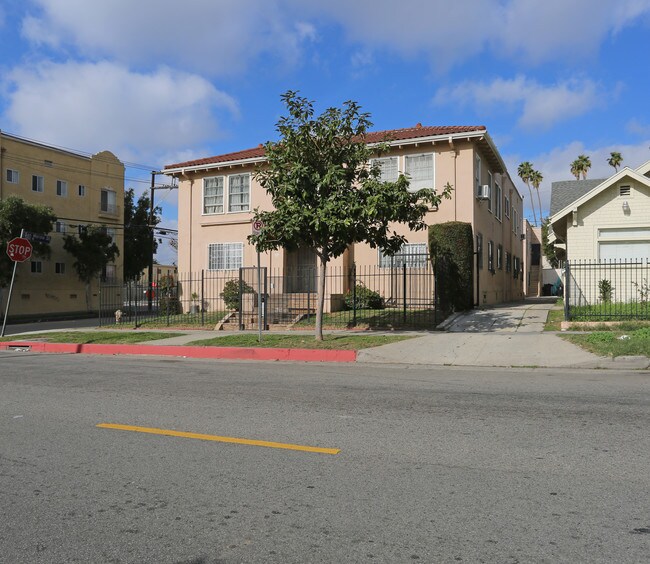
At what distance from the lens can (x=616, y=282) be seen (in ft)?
62.4

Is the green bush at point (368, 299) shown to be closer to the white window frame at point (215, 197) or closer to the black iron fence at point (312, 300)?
the black iron fence at point (312, 300)

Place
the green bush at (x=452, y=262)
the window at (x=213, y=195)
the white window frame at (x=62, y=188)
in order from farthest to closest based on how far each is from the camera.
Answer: the white window frame at (x=62, y=188)
the window at (x=213, y=195)
the green bush at (x=452, y=262)

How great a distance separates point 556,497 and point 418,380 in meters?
5.43

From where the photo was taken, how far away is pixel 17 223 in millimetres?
30906

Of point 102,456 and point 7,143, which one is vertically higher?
point 7,143

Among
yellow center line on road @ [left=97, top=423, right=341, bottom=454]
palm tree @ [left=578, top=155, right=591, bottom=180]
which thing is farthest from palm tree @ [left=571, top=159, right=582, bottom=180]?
yellow center line on road @ [left=97, top=423, right=341, bottom=454]

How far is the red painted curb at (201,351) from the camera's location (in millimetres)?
12945

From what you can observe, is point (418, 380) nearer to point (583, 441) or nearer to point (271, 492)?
point (583, 441)

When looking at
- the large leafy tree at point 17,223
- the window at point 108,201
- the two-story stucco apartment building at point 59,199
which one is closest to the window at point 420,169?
the large leafy tree at point 17,223

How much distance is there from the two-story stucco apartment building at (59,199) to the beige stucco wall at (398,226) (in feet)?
41.3

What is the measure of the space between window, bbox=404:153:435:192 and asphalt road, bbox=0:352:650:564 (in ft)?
46.0

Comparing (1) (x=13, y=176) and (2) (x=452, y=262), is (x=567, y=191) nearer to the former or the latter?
(2) (x=452, y=262)

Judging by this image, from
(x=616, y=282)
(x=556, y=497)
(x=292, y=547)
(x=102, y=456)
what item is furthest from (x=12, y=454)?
(x=616, y=282)

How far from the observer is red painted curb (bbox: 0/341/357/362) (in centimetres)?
1295
